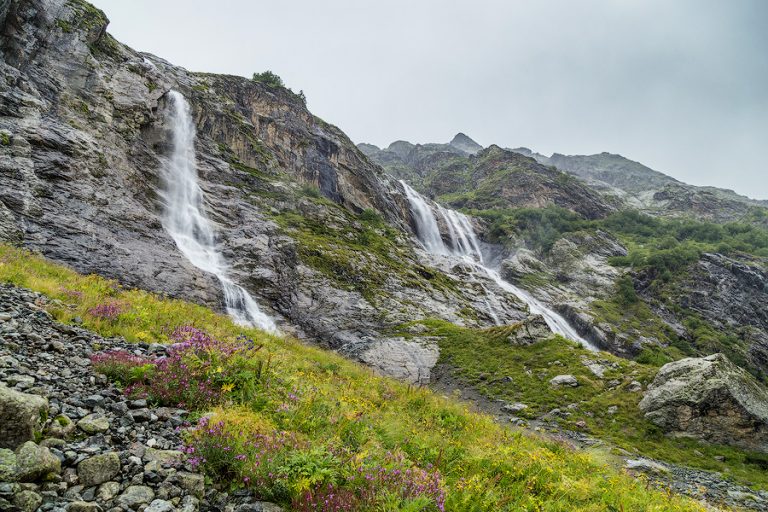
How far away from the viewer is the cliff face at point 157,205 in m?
26.0

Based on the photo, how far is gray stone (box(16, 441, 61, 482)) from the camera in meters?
3.62

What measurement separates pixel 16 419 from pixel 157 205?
36867mm

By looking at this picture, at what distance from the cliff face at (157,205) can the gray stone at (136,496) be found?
79.4ft

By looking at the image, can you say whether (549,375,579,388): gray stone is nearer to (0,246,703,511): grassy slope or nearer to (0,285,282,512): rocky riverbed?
(0,246,703,511): grassy slope

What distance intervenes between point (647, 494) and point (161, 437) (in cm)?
901

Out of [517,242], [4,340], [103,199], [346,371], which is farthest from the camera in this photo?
[517,242]

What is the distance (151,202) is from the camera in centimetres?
3562

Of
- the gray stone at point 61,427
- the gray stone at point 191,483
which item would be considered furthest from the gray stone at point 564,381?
the gray stone at point 61,427

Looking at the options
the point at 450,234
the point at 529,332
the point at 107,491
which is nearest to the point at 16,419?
the point at 107,491

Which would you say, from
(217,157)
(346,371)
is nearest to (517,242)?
(217,157)

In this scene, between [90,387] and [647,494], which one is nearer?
[90,387]

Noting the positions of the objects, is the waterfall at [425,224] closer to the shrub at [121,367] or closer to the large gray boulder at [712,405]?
the large gray boulder at [712,405]

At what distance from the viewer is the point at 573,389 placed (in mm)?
24109

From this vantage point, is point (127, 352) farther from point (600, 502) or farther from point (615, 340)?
point (615, 340)
